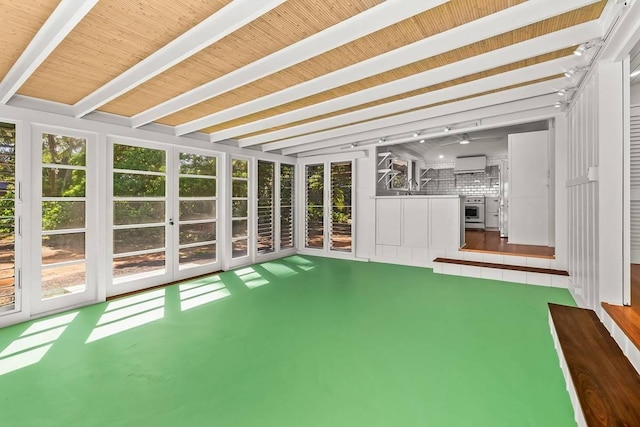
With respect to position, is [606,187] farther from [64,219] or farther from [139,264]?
[64,219]

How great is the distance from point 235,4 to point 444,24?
1.39m

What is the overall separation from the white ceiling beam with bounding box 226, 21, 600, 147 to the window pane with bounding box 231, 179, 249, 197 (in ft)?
6.83

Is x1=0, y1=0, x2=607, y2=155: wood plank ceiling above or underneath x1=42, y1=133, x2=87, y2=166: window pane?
above

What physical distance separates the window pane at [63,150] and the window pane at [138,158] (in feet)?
1.24

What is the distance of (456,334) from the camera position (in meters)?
2.77

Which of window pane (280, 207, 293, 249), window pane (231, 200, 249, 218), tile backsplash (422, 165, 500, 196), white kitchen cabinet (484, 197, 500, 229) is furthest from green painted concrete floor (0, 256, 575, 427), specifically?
tile backsplash (422, 165, 500, 196)

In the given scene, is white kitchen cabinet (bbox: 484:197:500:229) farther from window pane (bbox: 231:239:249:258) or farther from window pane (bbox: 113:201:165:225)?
window pane (bbox: 113:201:165:225)

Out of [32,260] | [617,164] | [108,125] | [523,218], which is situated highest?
[108,125]

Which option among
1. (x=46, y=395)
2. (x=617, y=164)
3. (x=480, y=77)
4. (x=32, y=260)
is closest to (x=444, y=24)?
(x=480, y=77)

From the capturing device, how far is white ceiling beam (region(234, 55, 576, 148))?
9.21 ft

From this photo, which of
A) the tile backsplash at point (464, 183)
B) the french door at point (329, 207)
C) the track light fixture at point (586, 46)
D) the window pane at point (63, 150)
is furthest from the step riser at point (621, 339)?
the tile backsplash at point (464, 183)

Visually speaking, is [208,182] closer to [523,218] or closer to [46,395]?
[46,395]

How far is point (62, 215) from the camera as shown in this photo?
3600mm

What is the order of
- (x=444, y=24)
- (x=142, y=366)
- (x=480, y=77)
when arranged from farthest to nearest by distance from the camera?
(x=480, y=77)
(x=142, y=366)
(x=444, y=24)
